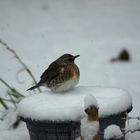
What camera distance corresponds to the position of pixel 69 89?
5.29 m

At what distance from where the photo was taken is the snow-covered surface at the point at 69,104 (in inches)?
187

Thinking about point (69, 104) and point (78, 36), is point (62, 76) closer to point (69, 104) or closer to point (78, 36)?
point (69, 104)

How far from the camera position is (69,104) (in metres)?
4.87

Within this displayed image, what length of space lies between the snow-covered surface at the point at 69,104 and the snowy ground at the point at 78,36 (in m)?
1.50

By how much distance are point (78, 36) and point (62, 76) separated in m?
5.47

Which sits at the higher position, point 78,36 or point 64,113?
point 64,113

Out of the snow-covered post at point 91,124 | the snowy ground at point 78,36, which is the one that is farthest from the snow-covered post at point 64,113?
the snowy ground at point 78,36

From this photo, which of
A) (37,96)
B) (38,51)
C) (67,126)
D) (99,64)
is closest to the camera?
(67,126)

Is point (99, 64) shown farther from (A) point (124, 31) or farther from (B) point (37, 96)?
(B) point (37, 96)

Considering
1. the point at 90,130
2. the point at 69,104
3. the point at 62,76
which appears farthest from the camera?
the point at 62,76

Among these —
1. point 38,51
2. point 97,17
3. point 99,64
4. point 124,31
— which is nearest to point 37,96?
Answer: point 99,64

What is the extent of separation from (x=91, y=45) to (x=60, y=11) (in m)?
2.38

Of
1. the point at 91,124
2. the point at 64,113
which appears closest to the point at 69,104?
the point at 64,113

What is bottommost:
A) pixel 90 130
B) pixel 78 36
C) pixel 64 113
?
pixel 78 36
